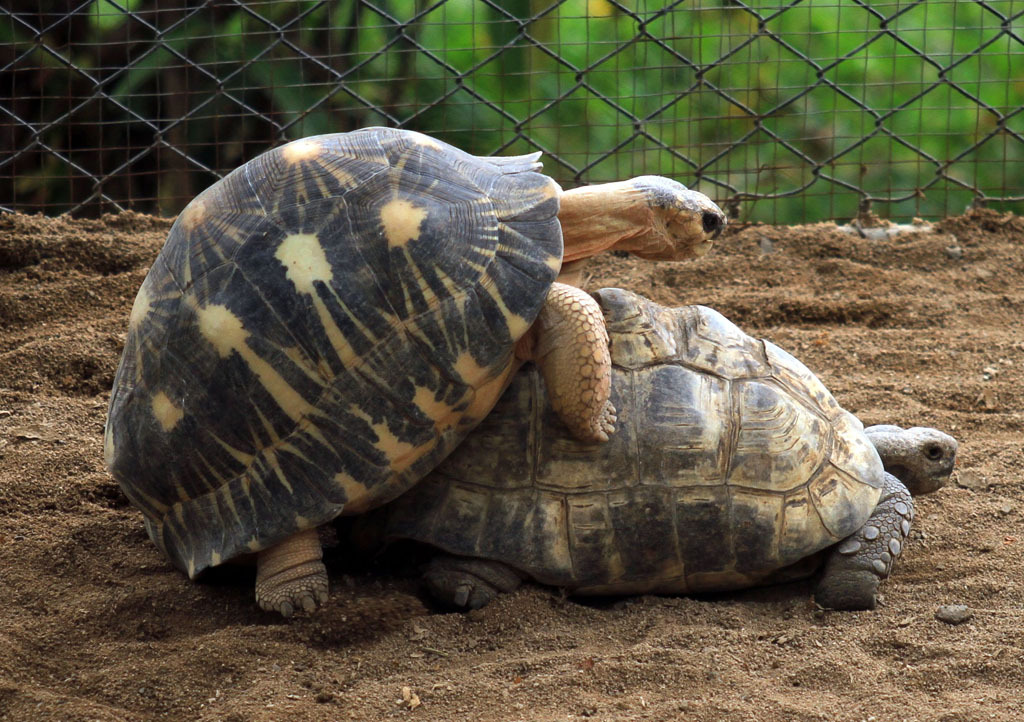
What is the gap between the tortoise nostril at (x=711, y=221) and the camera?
3643mm

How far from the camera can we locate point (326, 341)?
313cm

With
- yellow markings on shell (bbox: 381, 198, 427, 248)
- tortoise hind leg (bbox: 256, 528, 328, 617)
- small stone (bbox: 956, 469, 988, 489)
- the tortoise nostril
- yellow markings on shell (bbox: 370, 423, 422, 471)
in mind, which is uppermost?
yellow markings on shell (bbox: 381, 198, 427, 248)

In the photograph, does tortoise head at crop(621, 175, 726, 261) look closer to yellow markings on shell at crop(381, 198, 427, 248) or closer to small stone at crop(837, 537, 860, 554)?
yellow markings on shell at crop(381, 198, 427, 248)

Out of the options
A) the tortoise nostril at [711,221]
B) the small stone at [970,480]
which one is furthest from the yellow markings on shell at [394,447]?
the small stone at [970,480]

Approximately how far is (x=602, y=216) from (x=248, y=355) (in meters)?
1.12

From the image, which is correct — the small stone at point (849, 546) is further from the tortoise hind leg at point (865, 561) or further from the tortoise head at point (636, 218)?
the tortoise head at point (636, 218)

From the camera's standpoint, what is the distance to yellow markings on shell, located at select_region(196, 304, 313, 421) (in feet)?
10.3

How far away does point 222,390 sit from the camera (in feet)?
10.4

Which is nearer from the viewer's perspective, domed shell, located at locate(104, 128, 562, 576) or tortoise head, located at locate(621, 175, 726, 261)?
domed shell, located at locate(104, 128, 562, 576)

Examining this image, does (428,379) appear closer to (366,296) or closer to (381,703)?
(366,296)

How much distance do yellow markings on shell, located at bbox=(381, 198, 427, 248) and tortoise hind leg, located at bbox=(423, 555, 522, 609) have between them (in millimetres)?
903

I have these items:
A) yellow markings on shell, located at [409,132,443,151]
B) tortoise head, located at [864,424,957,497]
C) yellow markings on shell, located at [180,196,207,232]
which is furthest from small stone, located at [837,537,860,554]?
yellow markings on shell, located at [180,196,207,232]

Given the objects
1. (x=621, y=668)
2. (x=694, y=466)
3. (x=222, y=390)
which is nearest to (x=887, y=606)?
(x=694, y=466)

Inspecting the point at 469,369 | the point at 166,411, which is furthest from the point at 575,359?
the point at 166,411
